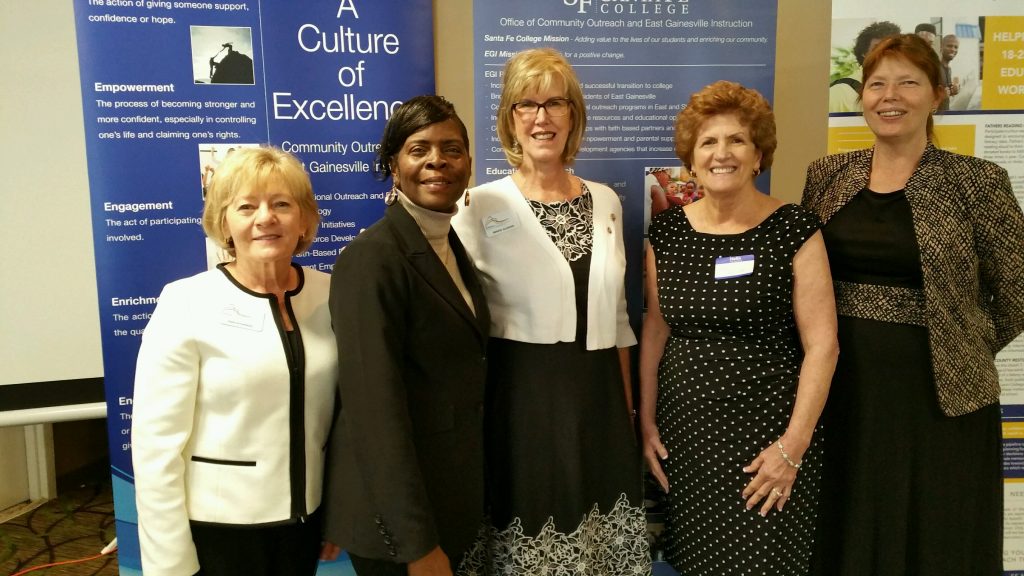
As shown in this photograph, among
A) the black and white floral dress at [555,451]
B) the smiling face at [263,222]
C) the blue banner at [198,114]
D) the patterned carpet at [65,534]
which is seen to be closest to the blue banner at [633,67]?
the blue banner at [198,114]

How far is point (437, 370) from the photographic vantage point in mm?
1484

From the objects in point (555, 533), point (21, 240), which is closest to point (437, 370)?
point (555, 533)

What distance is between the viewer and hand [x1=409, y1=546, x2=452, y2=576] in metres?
1.39

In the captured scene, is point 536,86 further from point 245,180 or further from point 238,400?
point 238,400

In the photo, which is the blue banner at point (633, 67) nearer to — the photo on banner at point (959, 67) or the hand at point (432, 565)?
the photo on banner at point (959, 67)

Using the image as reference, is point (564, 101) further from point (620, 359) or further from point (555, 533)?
point (555, 533)

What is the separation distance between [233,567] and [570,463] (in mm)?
934

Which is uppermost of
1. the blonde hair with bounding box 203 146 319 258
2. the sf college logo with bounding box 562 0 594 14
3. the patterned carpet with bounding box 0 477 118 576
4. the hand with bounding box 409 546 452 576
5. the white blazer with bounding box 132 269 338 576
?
the sf college logo with bounding box 562 0 594 14

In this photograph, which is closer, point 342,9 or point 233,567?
point 233,567

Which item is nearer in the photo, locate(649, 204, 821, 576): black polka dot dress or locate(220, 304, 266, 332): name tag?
locate(220, 304, 266, 332): name tag

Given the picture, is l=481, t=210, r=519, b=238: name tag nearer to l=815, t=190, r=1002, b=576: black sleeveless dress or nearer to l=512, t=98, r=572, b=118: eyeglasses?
l=512, t=98, r=572, b=118: eyeglasses

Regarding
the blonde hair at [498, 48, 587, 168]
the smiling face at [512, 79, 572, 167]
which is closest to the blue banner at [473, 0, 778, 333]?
the blonde hair at [498, 48, 587, 168]

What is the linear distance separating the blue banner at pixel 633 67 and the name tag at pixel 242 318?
1174 mm

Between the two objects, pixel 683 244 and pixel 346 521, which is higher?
pixel 683 244
